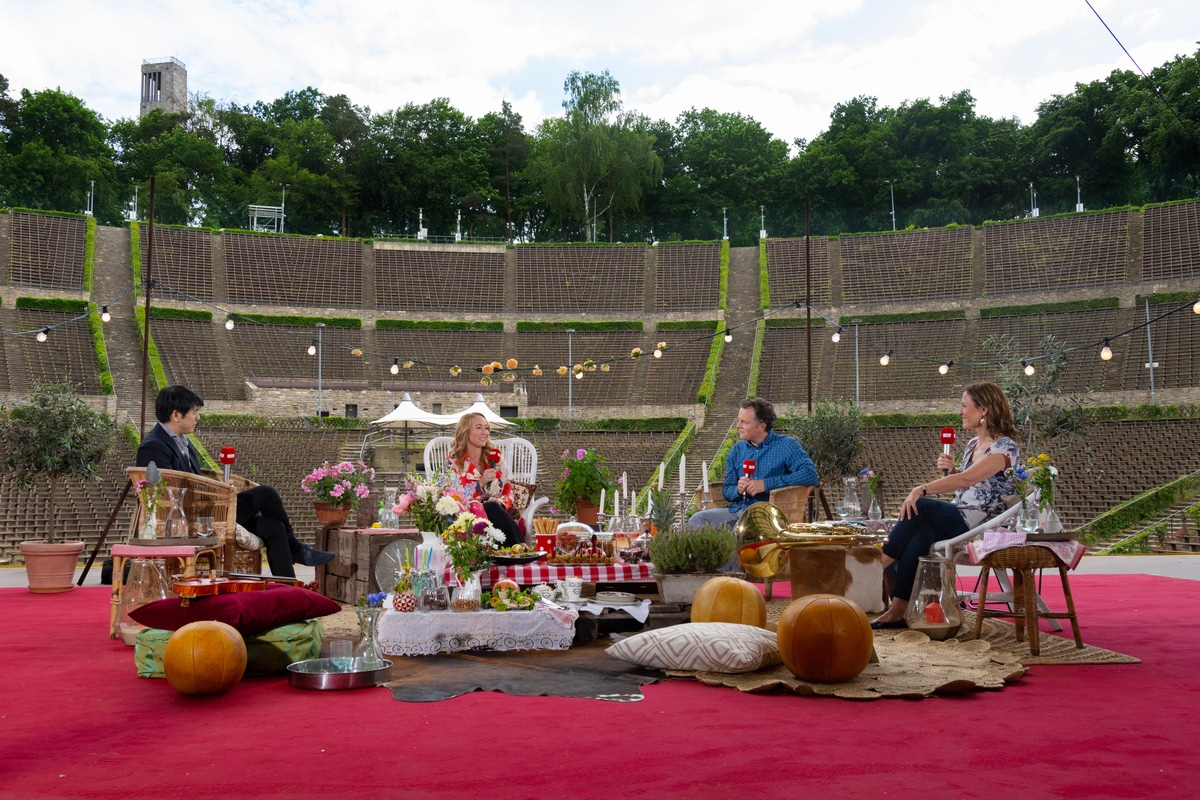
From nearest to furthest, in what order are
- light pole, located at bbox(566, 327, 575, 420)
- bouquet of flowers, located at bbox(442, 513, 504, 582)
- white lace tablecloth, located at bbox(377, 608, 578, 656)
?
1. white lace tablecloth, located at bbox(377, 608, 578, 656)
2. bouquet of flowers, located at bbox(442, 513, 504, 582)
3. light pole, located at bbox(566, 327, 575, 420)

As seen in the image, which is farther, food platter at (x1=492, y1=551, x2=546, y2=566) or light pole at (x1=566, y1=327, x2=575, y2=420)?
light pole at (x1=566, y1=327, x2=575, y2=420)

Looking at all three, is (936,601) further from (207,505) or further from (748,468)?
(207,505)

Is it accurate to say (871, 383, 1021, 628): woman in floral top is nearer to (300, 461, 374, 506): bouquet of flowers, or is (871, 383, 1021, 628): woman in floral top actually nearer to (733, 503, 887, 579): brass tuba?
(733, 503, 887, 579): brass tuba

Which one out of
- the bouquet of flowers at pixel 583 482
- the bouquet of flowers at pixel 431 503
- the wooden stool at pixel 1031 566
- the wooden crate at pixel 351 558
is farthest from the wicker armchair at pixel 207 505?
the wooden stool at pixel 1031 566

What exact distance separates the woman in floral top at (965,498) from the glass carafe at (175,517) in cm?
441

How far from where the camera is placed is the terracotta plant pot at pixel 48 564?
9469mm

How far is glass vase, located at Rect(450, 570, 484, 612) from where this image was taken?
5750mm

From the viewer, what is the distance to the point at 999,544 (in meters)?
5.54

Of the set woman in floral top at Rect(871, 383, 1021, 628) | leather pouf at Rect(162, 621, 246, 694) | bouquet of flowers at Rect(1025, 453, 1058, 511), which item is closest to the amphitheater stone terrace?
woman in floral top at Rect(871, 383, 1021, 628)

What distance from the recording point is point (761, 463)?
795cm

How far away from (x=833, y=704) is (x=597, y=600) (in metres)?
2.30

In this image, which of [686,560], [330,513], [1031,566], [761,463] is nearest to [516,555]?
[686,560]

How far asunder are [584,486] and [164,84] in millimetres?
77495

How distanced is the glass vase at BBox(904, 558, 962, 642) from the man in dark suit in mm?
4328
